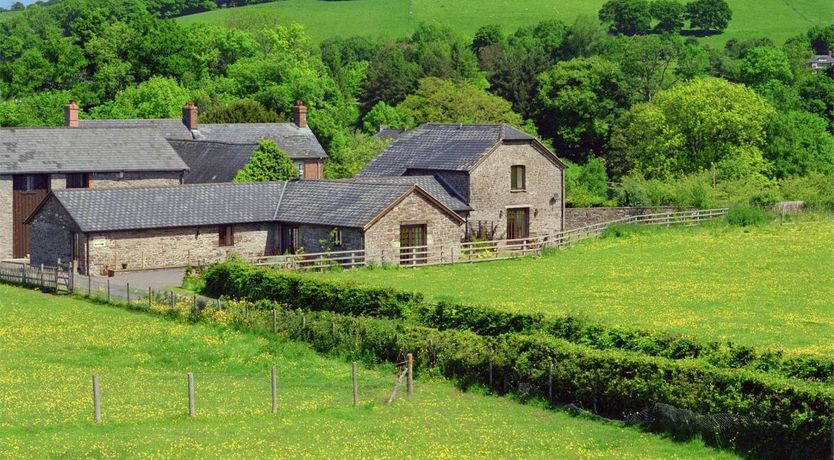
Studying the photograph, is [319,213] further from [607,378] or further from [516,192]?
[607,378]

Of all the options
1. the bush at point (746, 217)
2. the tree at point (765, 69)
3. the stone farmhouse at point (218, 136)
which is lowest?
the bush at point (746, 217)

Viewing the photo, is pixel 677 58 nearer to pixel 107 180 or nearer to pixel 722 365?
pixel 107 180

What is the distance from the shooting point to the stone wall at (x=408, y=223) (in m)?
62.7

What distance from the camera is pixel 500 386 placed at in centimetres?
3669

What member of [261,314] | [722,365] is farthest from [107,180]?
[722,365]

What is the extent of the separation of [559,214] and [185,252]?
840 inches

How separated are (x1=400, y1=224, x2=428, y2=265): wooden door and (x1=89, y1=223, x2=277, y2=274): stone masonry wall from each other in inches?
247

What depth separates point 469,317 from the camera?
133 ft

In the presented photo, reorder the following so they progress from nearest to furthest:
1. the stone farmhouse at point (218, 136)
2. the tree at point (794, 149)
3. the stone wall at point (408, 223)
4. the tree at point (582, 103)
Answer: the stone wall at point (408, 223), the stone farmhouse at point (218, 136), the tree at point (794, 149), the tree at point (582, 103)

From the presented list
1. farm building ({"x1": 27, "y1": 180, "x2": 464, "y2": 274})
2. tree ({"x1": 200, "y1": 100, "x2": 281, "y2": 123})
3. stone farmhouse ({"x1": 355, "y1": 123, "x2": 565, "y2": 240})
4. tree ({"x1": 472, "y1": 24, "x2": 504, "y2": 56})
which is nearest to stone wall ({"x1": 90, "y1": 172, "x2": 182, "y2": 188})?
farm building ({"x1": 27, "y1": 180, "x2": 464, "y2": 274})

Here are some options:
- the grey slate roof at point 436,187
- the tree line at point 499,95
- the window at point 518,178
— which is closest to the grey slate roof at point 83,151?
the grey slate roof at point 436,187

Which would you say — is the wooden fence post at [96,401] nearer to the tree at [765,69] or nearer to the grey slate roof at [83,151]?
the grey slate roof at [83,151]

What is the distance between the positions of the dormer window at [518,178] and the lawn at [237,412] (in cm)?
3034

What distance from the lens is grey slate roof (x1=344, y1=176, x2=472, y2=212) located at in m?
69.3
